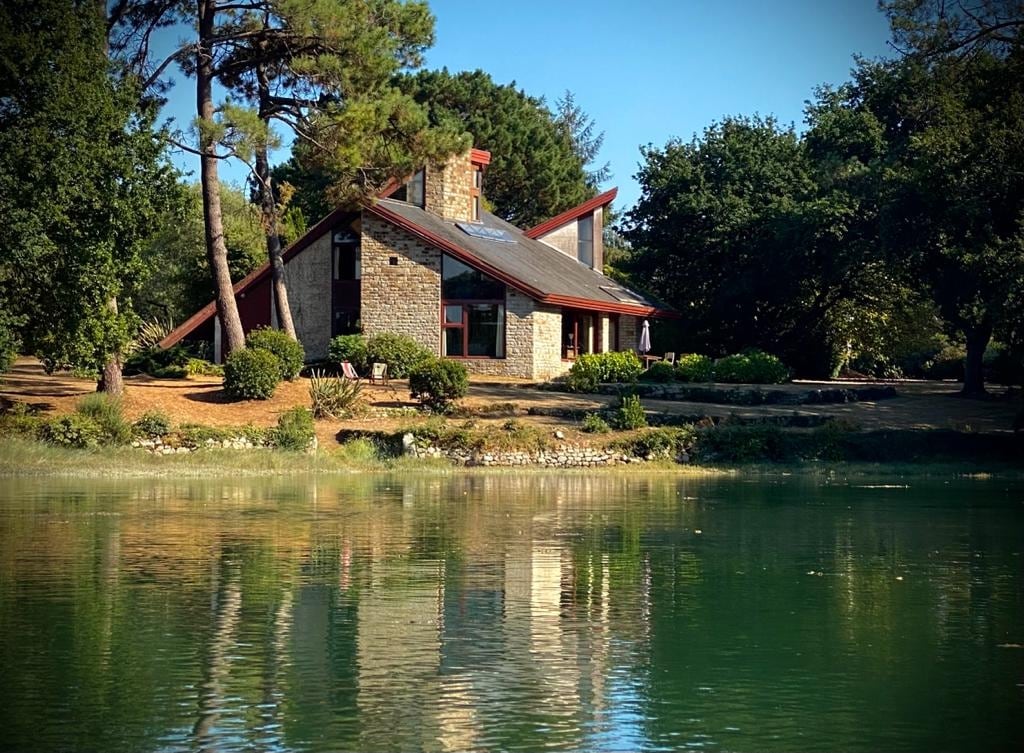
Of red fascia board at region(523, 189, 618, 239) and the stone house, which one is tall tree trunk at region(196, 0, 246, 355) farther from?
red fascia board at region(523, 189, 618, 239)

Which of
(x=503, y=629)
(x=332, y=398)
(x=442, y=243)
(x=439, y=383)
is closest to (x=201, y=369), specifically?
(x=442, y=243)

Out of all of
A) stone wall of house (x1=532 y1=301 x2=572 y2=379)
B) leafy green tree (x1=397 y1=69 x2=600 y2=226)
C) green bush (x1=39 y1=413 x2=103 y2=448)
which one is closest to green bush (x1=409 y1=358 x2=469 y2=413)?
green bush (x1=39 y1=413 x2=103 y2=448)

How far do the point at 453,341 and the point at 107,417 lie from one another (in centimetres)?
1740

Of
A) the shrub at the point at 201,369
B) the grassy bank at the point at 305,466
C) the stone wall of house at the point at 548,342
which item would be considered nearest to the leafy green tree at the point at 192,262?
the shrub at the point at 201,369

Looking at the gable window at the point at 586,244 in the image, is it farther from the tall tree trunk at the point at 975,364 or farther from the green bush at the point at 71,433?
the green bush at the point at 71,433

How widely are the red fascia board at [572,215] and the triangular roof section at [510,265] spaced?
6cm

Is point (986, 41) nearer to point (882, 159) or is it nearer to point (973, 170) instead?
point (973, 170)

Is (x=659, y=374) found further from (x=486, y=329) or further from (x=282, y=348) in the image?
(x=282, y=348)

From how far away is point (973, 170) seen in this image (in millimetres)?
39094

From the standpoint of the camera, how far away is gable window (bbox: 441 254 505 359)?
49719 millimetres

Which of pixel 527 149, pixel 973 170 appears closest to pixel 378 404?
pixel 973 170

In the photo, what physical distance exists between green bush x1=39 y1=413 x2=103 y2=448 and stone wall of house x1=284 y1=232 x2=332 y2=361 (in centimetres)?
1751

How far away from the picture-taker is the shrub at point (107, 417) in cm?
3466

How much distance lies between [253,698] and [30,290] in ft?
83.8
